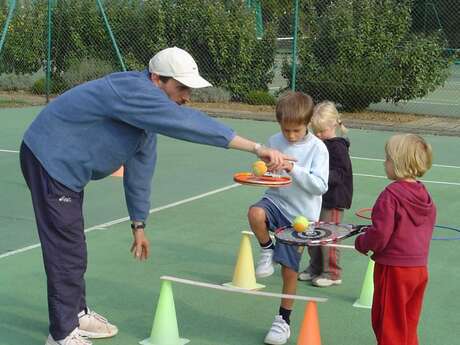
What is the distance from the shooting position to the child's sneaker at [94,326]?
5301mm

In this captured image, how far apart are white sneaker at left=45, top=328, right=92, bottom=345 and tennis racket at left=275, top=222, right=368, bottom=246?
1291mm

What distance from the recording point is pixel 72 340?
4988mm

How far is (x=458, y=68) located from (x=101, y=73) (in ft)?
56.6

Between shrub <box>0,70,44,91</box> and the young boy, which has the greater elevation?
the young boy

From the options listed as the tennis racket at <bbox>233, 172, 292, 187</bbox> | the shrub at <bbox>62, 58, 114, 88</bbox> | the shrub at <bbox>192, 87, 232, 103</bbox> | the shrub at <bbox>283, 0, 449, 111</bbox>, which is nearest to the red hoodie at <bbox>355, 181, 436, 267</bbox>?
the tennis racket at <bbox>233, 172, 292, 187</bbox>

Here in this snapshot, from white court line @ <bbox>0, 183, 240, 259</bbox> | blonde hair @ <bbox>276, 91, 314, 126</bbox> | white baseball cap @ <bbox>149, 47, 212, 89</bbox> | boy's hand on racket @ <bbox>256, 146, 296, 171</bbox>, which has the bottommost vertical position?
white court line @ <bbox>0, 183, 240, 259</bbox>

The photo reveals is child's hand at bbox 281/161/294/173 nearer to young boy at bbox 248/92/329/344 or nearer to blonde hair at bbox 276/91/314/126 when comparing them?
young boy at bbox 248/92/329/344

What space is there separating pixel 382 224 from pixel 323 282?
2.16 m

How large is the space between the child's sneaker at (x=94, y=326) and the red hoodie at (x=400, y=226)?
1709 mm

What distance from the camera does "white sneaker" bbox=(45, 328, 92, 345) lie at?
4977mm

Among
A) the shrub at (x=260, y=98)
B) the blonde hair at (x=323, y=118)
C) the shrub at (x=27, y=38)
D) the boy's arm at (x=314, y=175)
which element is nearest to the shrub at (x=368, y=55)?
the shrub at (x=260, y=98)

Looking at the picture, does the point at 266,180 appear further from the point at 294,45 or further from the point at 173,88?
the point at 294,45

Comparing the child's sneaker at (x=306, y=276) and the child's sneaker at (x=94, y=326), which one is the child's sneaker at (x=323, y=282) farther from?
the child's sneaker at (x=94, y=326)

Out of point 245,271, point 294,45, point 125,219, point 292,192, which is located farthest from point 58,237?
point 294,45
